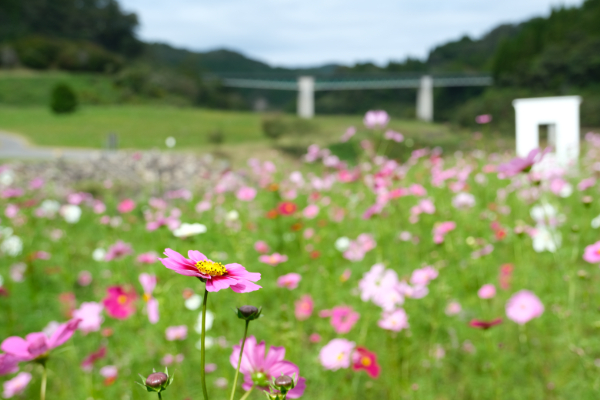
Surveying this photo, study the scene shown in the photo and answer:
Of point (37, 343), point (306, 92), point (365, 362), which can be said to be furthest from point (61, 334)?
point (306, 92)

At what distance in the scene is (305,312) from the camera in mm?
1550

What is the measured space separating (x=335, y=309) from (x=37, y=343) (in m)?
0.99

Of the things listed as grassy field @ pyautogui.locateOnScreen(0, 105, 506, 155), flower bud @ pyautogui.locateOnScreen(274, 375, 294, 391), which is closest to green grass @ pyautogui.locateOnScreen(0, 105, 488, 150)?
grassy field @ pyautogui.locateOnScreen(0, 105, 506, 155)

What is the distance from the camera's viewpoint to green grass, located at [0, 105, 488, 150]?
35.6ft

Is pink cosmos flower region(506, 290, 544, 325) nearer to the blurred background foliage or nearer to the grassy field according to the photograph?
the grassy field

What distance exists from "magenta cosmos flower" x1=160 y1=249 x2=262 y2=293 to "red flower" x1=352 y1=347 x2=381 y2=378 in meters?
0.72

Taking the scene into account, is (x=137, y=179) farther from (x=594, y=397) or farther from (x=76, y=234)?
(x=594, y=397)

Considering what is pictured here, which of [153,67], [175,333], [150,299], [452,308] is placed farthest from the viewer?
[153,67]

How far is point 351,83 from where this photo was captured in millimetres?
31094

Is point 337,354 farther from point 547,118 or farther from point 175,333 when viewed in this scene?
point 547,118

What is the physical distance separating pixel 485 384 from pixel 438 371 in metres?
0.14

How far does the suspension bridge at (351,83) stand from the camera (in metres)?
30.3

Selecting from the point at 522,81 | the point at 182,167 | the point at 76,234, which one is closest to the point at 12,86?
the point at 182,167

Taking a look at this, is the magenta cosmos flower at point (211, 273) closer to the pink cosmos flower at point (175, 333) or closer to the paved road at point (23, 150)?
the pink cosmos flower at point (175, 333)
